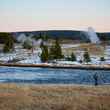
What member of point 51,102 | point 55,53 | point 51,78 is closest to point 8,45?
point 55,53

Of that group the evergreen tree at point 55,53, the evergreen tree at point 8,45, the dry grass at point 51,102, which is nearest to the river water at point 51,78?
the dry grass at point 51,102

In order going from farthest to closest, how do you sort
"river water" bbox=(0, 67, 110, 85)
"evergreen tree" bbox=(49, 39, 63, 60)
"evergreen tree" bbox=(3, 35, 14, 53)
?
"evergreen tree" bbox=(3, 35, 14, 53)
"evergreen tree" bbox=(49, 39, 63, 60)
"river water" bbox=(0, 67, 110, 85)

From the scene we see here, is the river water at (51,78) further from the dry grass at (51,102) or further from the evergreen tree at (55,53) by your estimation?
the evergreen tree at (55,53)

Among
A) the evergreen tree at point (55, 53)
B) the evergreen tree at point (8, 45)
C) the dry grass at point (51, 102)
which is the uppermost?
the evergreen tree at point (8, 45)

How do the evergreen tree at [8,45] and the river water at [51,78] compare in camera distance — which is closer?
the river water at [51,78]

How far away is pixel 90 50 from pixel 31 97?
397 feet

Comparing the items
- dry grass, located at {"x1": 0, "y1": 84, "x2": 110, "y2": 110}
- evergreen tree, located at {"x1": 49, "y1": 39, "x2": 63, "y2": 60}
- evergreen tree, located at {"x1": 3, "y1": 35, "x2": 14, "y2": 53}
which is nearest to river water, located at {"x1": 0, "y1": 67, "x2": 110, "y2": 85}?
dry grass, located at {"x1": 0, "y1": 84, "x2": 110, "y2": 110}

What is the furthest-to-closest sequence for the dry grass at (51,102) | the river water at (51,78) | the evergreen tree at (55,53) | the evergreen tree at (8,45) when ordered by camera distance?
the evergreen tree at (8,45), the evergreen tree at (55,53), the river water at (51,78), the dry grass at (51,102)

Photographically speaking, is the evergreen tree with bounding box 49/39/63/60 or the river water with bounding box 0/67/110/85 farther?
the evergreen tree with bounding box 49/39/63/60

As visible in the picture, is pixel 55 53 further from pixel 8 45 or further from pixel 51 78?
pixel 51 78

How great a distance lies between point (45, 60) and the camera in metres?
95.4

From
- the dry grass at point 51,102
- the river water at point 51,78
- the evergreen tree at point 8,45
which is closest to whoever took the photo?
the dry grass at point 51,102

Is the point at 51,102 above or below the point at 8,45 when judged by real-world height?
below

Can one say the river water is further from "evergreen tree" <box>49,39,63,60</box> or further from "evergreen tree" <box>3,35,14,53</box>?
"evergreen tree" <box>3,35,14,53</box>
